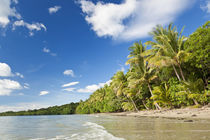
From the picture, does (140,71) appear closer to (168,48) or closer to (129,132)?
(168,48)

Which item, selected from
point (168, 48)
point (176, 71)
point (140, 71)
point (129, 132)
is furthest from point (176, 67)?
point (129, 132)

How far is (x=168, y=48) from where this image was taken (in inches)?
595

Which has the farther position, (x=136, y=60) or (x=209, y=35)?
(x=136, y=60)

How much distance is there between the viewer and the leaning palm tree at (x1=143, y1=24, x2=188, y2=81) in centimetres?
1435

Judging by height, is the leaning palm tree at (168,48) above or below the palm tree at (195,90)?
above

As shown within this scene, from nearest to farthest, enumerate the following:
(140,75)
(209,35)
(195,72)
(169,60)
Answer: (209,35) < (169,60) < (195,72) < (140,75)

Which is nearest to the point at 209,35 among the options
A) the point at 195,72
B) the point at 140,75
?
the point at 195,72

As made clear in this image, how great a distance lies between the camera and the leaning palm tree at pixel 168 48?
565 inches

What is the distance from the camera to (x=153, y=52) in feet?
59.0

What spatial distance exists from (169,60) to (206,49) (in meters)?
3.52

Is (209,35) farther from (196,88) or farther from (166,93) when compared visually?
(166,93)

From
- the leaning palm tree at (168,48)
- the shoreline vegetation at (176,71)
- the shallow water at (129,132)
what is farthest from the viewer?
the leaning palm tree at (168,48)

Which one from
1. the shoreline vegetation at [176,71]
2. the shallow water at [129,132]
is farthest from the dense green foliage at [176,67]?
the shallow water at [129,132]

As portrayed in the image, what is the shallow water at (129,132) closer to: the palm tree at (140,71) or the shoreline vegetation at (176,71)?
the shoreline vegetation at (176,71)
